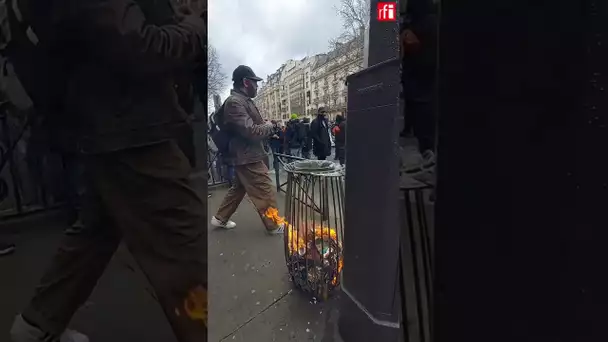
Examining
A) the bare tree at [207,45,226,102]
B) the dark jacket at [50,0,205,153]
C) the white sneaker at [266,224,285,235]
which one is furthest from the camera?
the white sneaker at [266,224,285,235]

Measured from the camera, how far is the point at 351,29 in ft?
4.45

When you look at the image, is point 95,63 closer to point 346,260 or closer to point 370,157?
point 370,157

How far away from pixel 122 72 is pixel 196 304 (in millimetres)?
553

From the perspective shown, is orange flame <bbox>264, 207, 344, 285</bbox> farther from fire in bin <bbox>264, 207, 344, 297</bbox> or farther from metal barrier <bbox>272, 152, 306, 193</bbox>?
metal barrier <bbox>272, 152, 306, 193</bbox>

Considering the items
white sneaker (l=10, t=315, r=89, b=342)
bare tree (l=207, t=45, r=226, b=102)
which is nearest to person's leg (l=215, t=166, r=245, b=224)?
bare tree (l=207, t=45, r=226, b=102)

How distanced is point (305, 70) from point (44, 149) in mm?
778

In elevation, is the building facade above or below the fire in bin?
above

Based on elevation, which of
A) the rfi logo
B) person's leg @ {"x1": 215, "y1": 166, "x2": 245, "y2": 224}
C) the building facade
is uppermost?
the rfi logo

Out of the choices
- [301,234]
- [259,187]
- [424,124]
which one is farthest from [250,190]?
[424,124]

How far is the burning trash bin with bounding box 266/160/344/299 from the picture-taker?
6.04 feet

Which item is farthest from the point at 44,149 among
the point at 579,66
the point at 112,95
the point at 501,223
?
the point at 579,66

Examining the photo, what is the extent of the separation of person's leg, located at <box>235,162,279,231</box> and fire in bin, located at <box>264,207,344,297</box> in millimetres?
49

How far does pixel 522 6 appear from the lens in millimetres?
795

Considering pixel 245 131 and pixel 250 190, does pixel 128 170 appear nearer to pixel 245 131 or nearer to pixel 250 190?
pixel 245 131
